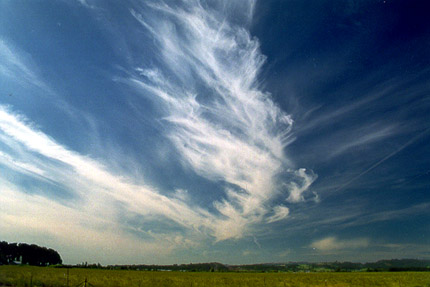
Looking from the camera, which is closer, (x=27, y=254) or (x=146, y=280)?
(x=146, y=280)

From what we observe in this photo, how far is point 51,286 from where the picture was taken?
2989cm

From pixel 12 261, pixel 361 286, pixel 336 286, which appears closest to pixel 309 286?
pixel 336 286

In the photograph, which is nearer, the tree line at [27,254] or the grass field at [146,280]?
the grass field at [146,280]

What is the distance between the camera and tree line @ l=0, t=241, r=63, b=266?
106 metres

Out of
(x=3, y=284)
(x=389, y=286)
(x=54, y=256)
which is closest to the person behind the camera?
(x=3, y=284)

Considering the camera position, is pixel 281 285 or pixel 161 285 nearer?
pixel 161 285

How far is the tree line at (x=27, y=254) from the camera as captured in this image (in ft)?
349

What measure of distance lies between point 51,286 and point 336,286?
3920 centimetres

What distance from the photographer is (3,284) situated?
2833 centimetres

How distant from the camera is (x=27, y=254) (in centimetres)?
11531

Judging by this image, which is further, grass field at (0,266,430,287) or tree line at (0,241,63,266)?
tree line at (0,241,63,266)

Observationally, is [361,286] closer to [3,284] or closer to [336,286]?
[336,286]

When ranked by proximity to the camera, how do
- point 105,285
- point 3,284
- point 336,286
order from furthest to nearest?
point 336,286 < point 105,285 < point 3,284

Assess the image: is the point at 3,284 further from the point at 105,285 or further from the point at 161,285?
the point at 161,285
